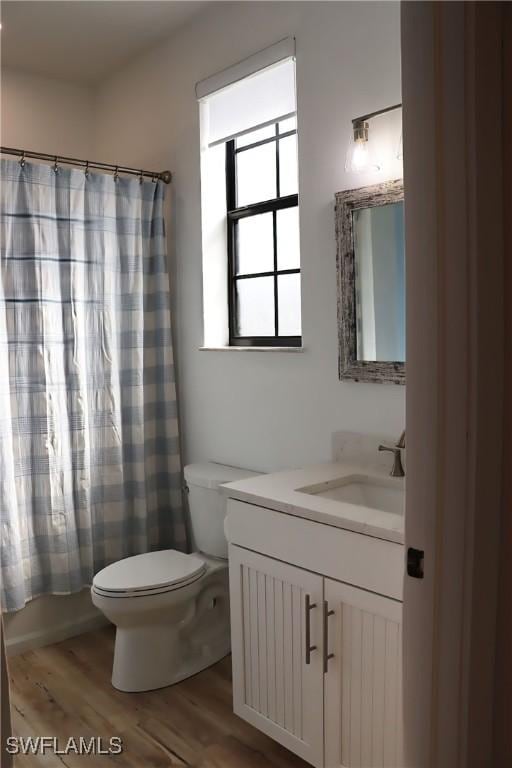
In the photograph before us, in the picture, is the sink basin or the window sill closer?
the sink basin

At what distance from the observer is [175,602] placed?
7.83 feet

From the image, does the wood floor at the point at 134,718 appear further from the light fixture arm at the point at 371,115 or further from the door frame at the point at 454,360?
the light fixture arm at the point at 371,115

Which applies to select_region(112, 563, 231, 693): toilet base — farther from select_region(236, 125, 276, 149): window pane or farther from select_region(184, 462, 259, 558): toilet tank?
select_region(236, 125, 276, 149): window pane

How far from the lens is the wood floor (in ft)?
6.65

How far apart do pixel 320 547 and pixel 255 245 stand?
149 centimetres

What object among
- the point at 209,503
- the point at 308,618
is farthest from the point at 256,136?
the point at 308,618

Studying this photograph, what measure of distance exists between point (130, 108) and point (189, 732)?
272 centimetres

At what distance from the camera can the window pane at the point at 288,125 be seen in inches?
102

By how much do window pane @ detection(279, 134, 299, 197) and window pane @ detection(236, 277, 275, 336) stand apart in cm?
37

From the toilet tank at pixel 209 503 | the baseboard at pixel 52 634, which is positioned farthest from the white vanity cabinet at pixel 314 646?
the baseboard at pixel 52 634

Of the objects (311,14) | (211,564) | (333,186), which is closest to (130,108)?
(311,14)
